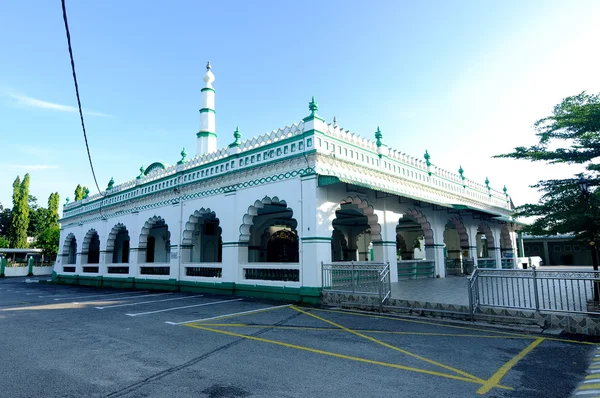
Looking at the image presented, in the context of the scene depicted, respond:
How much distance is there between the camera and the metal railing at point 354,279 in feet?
29.1

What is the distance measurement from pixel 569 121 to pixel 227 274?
1042 cm

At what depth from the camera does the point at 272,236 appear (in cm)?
1739

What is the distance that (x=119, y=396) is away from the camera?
12.1 feet

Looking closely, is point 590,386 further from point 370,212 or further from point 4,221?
point 4,221

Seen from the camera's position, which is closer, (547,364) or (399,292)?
(547,364)

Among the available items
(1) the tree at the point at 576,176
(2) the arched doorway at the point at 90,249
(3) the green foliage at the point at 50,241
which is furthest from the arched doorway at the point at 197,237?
(3) the green foliage at the point at 50,241

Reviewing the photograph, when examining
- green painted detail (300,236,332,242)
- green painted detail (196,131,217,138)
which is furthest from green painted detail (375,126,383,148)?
green painted detail (196,131,217,138)

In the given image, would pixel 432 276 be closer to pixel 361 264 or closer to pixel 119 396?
pixel 361 264

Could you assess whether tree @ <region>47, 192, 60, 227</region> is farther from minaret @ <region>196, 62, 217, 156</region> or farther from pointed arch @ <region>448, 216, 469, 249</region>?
pointed arch @ <region>448, 216, 469, 249</region>

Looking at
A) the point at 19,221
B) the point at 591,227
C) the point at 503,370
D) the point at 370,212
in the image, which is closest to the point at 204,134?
the point at 370,212

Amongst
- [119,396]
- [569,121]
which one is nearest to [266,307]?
[119,396]

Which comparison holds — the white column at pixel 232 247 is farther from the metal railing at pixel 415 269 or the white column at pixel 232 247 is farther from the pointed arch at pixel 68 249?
the pointed arch at pixel 68 249

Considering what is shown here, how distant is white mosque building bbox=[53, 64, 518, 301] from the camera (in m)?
10.4

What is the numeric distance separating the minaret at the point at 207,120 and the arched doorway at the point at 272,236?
550cm
